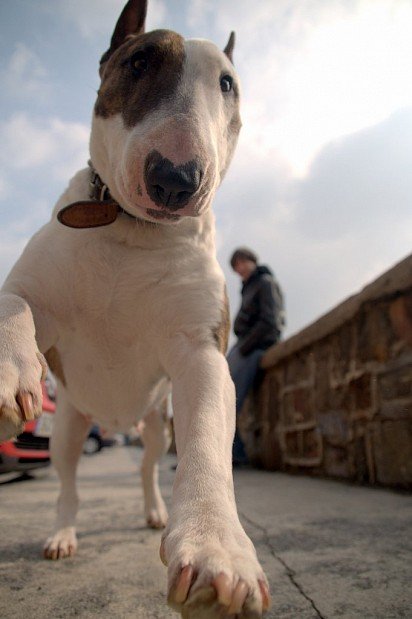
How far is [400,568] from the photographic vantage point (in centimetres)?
137

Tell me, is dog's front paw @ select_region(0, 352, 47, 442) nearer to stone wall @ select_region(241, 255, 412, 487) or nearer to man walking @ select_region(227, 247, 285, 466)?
stone wall @ select_region(241, 255, 412, 487)

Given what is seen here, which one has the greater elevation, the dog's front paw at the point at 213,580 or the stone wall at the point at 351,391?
the stone wall at the point at 351,391

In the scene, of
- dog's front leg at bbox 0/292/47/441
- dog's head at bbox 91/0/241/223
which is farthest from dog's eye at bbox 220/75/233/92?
dog's front leg at bbox 0/292/47/441

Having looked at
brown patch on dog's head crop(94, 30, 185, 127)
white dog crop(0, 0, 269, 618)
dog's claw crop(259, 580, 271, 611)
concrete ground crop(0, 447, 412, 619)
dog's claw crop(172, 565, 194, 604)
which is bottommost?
concrete ground crop(0, 447, 412, 619)

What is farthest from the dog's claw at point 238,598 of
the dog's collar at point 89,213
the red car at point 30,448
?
the red car at point 30,448

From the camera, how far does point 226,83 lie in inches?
61.9

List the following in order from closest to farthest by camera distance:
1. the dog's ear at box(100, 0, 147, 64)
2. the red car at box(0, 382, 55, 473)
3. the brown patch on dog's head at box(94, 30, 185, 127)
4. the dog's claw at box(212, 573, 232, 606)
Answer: the dog's claw at box(212, 573, 232, 606) < the brown patch on dog's head at box(94, 30, 185, 127) < the dog's ear at box(100, 0, 147, 64) < the red car at box(0, 382, 55, 473)

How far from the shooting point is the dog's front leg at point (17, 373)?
95 cm

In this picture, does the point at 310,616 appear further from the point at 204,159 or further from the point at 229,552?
the point at 204,159

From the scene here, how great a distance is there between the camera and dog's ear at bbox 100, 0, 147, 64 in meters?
1.81

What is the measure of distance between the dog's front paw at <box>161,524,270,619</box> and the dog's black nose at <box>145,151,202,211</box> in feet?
2.43

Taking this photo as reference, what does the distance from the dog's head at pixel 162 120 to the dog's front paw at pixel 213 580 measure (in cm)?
76

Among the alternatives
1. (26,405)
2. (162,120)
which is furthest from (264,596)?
(162,120)

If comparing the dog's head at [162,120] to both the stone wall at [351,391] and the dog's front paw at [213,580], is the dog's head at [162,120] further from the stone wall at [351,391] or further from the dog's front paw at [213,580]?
the stone wall at [351,391]
